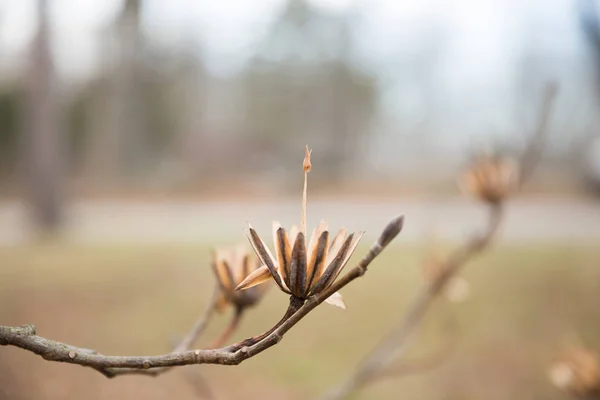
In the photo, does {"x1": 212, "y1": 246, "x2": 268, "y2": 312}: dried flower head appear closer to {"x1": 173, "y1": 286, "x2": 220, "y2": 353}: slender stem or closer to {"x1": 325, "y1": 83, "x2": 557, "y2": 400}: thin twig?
{"x1": 173, "y1": 286, "x2": 220, "y2": 353}: slender stem

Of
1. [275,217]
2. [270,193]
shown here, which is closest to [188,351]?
[275,217]

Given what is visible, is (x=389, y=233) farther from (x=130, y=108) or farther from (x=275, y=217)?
(x=130, y=108)

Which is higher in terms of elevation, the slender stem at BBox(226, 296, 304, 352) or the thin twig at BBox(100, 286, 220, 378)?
the slender stem at BBox(226, 296, 304, 352)

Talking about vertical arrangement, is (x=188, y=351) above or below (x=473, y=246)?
above

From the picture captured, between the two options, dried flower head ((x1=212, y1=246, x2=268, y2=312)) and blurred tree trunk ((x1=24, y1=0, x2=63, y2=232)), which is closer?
dried flower head ((x1=212, y1=246, x2=268, y2=312))

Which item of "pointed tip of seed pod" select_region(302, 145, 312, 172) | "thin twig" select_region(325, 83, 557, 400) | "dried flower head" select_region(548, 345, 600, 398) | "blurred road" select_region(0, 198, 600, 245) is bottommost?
"blurred road" select_region(0, 198, 600, 245)

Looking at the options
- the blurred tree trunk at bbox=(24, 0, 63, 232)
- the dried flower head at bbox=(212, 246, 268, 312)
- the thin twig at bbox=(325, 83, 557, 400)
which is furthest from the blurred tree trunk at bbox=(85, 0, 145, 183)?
the dried flower head at bbox=(212, 246, 268, 312)

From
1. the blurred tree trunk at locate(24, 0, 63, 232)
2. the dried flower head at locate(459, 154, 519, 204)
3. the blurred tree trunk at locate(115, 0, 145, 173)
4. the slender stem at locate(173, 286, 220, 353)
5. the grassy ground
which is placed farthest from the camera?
the blurred tree trunk at locate(115, 0, 145, 173)
